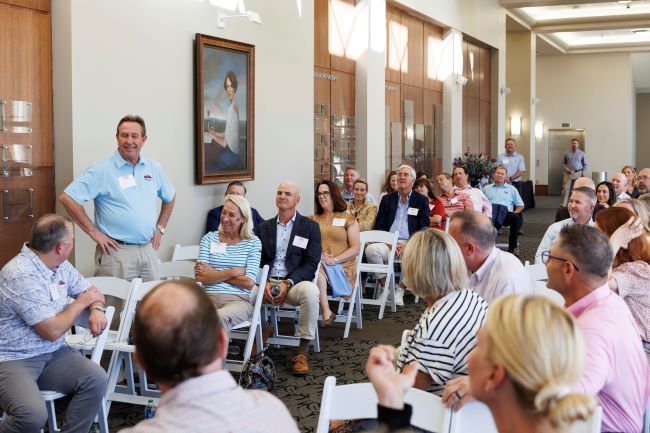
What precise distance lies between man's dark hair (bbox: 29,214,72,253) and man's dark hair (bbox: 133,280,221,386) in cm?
227

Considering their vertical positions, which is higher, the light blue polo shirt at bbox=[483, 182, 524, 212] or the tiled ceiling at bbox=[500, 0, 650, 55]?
the tiled ceiling at bbox=[500, 0, 650, 55]

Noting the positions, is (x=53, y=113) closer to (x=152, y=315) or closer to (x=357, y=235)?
(x=357, y=235)

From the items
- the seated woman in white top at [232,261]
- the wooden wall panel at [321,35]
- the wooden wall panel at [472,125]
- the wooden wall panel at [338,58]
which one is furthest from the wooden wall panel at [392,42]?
the seated woman in white top at [232,261]

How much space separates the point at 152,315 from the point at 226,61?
245 inches

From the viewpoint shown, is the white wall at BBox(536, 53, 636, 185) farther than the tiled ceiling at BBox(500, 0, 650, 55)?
Yes

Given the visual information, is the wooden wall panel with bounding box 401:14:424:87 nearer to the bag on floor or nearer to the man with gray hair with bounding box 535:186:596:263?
the man with gray hair with bounding box 535:186:596:263

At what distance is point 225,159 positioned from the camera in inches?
303

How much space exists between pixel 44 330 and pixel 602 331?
8.36ft

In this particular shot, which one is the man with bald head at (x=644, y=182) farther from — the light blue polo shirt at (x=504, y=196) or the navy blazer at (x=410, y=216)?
the navy blazer at (x=410, y=216)

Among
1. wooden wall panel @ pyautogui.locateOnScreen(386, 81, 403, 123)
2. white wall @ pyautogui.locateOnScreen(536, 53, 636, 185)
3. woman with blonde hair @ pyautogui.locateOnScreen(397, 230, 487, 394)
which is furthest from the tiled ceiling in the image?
woman with blonde hair @ pyautogui.locateOnScreen(397, 230, 487, 394)

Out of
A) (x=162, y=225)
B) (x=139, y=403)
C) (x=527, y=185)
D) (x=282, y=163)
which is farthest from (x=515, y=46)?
(x=139, y=403)

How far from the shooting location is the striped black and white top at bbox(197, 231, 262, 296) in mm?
5637

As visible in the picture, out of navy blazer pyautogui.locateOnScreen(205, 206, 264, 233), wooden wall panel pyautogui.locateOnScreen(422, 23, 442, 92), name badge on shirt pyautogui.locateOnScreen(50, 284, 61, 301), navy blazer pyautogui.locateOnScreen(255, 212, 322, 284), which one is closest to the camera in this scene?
name badge on shirt pyautogui.locateOnScreen(50, 284, 61, 301)

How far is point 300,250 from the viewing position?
640 cm
